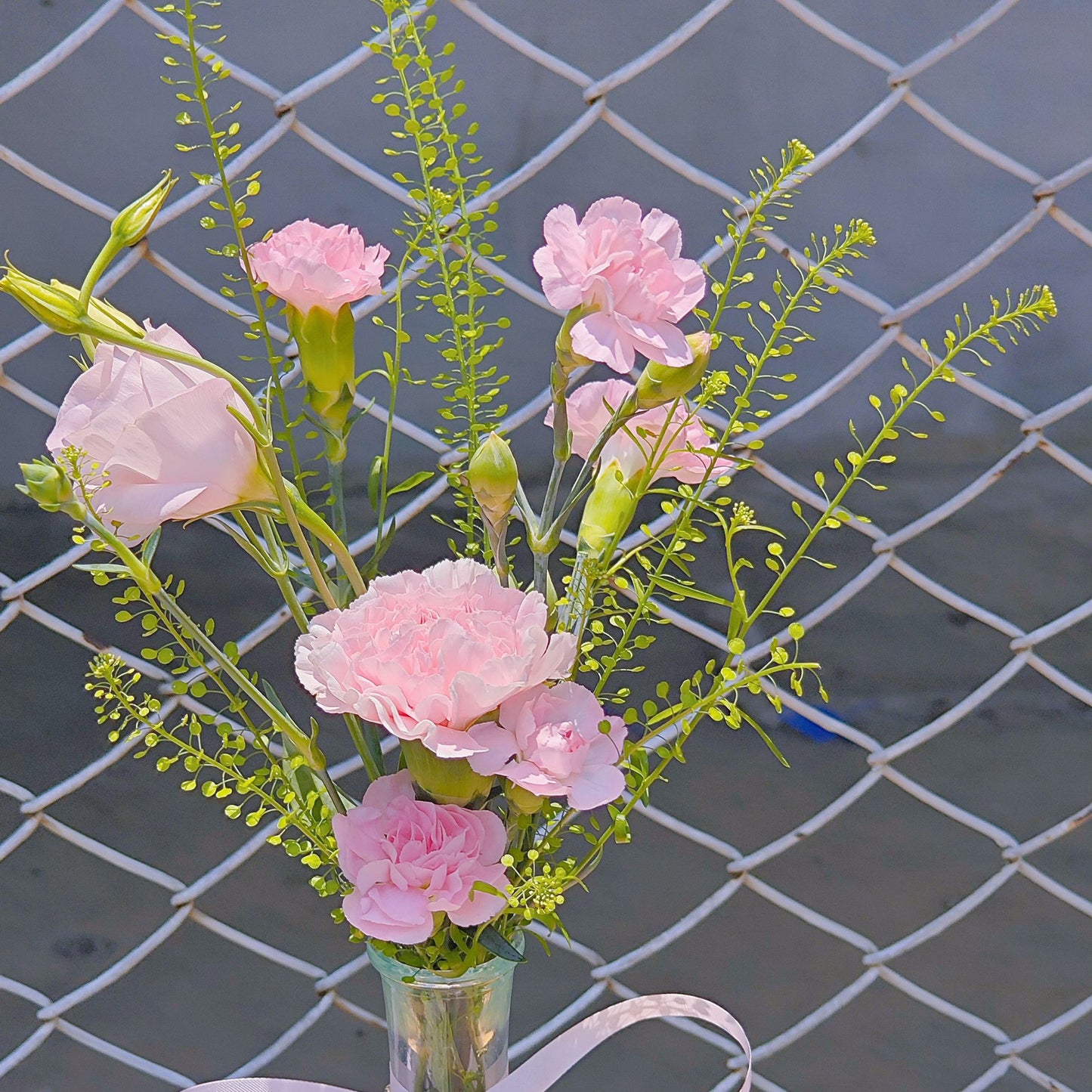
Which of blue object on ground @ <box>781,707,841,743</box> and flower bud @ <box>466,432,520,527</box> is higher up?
flower bud @ <box>466,432,520,527</box>

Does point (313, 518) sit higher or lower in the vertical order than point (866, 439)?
higher

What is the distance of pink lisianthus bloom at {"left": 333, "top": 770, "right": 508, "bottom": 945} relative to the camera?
1.20 feet

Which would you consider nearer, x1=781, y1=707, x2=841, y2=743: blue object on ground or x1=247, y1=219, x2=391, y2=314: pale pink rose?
x1=247, y1=219, x2=391, y2=314: pale pink rose

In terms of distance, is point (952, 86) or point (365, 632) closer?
point (365, 632)

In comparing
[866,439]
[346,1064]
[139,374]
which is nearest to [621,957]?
[346,1064]

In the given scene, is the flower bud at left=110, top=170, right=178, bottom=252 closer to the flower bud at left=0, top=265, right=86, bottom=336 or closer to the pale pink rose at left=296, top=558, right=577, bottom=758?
the flower bud at left=0, top=265, right=86, bottom=336

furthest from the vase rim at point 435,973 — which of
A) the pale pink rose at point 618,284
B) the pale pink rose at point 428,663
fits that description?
the pale pink rose at point 618,284

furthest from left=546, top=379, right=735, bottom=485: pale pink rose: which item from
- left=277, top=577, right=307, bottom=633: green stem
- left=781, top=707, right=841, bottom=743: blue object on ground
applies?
left=781, top=707, right=841, bottom=743: blue object on ground

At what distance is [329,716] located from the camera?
25.9 inches

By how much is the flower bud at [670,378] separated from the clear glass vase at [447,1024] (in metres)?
0.22

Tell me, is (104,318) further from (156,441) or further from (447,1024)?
(447,1024)

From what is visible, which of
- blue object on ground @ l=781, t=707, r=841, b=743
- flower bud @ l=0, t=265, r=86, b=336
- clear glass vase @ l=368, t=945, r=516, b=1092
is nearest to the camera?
flower bud @ l=0, t=265, r=86, b=336

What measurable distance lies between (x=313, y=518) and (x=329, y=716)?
0.31 metres

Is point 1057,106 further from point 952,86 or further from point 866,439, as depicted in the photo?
point 866,439
